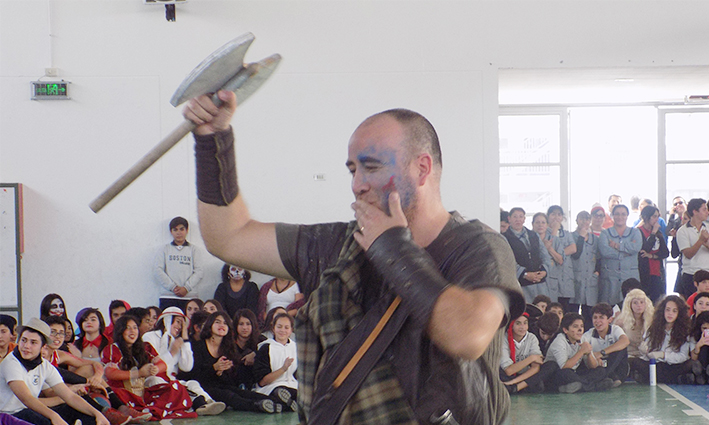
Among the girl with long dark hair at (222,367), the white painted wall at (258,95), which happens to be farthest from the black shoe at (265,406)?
the white painted wall at (258,95)

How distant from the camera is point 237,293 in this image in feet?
26.1

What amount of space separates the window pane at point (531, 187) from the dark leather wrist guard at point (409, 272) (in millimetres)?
10454

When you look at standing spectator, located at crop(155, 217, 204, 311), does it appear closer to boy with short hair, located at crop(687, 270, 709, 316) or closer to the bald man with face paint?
boy with short hair, located at crop(687, 270, 709, 316)

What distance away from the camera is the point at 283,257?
1.80 m

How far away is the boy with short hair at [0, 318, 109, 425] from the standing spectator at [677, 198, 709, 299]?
6.32 metres

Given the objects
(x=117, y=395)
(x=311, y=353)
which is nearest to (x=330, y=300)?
(x=311, y=353)

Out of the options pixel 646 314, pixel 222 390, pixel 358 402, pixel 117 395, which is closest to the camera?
pixel 358 402

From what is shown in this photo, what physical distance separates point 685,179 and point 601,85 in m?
3.02

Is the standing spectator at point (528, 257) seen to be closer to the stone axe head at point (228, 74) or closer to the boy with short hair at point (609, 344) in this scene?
the boy with short hair at point (609, 344)

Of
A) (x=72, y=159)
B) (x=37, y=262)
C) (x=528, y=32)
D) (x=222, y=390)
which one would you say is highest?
(x=528, y=32)

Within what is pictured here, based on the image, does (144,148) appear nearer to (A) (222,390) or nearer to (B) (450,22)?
(A) (222,390)

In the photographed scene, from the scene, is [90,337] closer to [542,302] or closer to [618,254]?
[542,302]

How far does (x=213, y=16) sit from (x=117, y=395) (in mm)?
4309

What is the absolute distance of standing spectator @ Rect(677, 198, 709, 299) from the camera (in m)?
8.16
